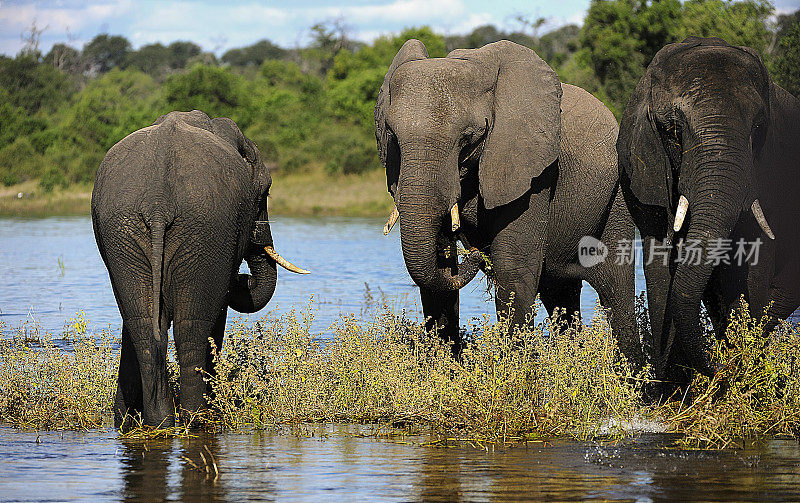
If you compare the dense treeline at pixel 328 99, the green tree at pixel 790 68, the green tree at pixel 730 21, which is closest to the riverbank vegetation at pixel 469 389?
the green tree at pixel 790 68

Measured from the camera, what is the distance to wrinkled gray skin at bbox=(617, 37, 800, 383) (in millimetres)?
7500

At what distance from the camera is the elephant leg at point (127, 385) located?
8.06 metres

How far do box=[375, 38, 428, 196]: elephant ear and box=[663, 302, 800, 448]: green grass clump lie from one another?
7.92 feet

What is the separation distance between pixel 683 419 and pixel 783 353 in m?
0.89

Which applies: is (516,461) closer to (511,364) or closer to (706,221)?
(511,364)

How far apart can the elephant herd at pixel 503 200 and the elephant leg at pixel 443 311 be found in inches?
0.7

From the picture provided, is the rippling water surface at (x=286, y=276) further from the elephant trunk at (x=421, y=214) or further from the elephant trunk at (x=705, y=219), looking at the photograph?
the elephant trunk at (x=705, y=219)

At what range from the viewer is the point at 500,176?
27.3ft

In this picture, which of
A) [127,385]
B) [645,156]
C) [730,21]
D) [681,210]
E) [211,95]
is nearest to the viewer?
[681,210]

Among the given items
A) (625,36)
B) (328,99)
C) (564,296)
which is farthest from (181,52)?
(564,296)

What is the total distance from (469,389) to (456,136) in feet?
5.46

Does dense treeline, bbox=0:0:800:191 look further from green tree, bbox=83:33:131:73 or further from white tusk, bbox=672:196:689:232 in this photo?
green tree, bbox=83:33:131:73

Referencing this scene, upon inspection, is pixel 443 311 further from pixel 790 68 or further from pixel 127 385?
pixel 790 68

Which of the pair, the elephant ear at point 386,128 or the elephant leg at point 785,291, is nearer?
the elephant ear at point 386,128
